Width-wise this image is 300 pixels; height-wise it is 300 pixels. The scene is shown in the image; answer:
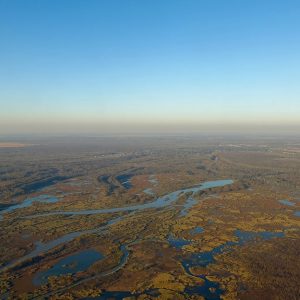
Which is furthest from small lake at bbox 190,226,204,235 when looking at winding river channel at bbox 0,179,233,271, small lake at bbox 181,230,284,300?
winding river channel at bbox 0,179,233,271

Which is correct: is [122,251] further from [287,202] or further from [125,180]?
[125,180]

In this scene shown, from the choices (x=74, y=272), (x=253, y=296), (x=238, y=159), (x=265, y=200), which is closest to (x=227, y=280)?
(x=253, y=296)

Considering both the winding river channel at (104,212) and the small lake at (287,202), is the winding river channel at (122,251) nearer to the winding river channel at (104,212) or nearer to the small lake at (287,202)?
the winding river channel at (104,212)

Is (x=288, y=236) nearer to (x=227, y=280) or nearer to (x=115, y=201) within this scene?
(x=227, y=280)

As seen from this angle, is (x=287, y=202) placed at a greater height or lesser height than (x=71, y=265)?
lesser

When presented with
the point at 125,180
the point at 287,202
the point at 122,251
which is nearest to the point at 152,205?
the point at 122,251

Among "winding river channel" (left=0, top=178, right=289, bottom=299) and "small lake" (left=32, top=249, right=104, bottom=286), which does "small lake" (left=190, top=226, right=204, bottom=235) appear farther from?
"small lake" (left=32, top=249, right=104, bottom=286)
